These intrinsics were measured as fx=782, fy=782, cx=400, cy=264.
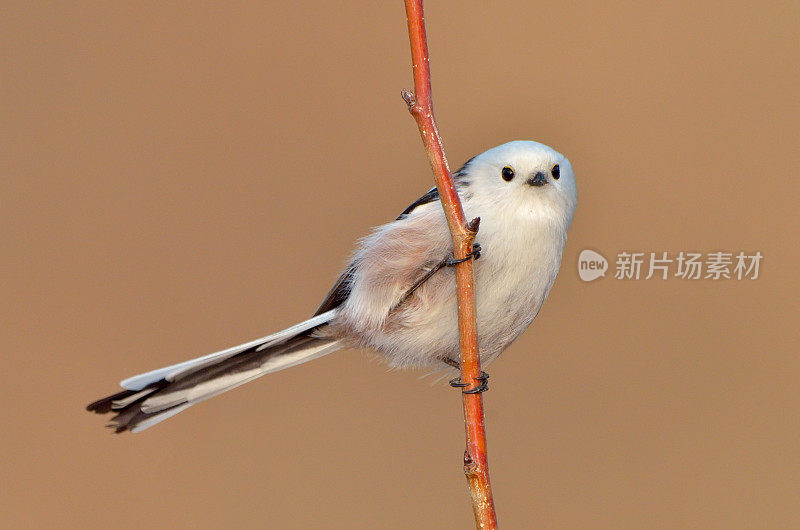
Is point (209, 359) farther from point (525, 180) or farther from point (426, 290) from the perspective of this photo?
point (525, 180)

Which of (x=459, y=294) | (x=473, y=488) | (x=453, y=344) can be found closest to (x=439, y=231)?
(x=453, y=344)

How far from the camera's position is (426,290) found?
131 centimetres

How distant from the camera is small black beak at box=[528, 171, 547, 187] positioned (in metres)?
1.19

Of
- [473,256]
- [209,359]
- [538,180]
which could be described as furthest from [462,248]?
[209,359]

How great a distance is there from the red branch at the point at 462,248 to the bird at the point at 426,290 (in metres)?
0.24

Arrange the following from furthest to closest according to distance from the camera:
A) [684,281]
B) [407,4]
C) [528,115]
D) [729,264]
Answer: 1. [684,281]
2. [729,264]
3. [528,115]
4. [407,4]

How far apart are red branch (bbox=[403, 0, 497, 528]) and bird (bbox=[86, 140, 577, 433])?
0.78ft

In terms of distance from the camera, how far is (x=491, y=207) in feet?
4.00

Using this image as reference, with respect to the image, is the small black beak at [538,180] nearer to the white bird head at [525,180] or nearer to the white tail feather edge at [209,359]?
the white bird head at [525,180]

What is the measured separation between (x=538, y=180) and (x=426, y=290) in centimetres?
27

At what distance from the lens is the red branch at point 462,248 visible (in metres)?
0.81

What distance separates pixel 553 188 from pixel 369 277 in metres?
0.35

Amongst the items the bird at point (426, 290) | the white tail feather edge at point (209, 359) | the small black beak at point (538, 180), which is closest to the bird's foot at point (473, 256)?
the bird at point (426, 290)

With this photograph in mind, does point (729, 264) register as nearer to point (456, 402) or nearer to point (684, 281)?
point (684, 281)
